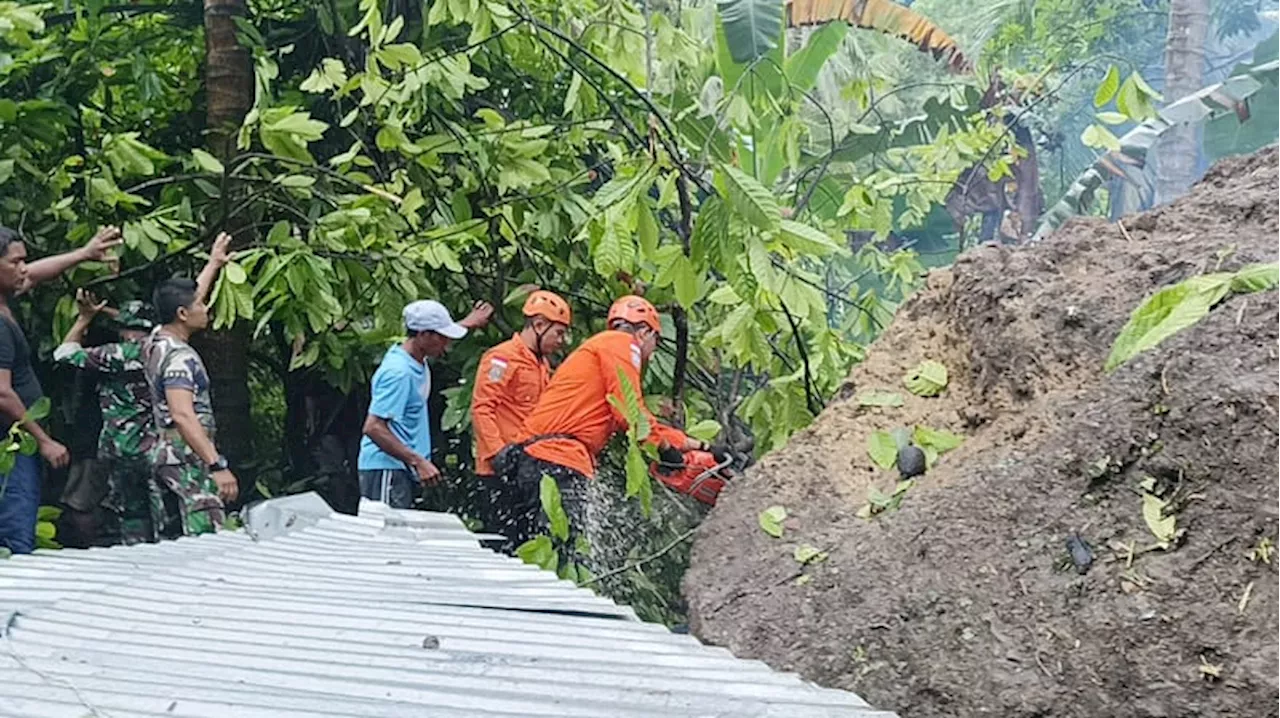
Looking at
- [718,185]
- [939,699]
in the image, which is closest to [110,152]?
[718,185]

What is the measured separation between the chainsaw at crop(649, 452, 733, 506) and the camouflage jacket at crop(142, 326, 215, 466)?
6.93 feet

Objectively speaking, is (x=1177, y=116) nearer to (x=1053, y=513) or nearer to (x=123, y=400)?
(x=1053, y=513)

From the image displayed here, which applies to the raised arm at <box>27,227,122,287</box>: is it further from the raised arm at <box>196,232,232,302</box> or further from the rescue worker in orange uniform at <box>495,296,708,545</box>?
the rescue worker in orange uniform at <box>495,296,708,545</box>

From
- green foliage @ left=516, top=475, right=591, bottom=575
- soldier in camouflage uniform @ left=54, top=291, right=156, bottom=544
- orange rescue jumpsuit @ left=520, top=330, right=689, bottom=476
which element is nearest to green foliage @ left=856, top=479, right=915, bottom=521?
green foliage @ left=516, top=475, right=591, bottom=575

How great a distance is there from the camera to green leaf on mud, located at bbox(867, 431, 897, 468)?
4.47 meters

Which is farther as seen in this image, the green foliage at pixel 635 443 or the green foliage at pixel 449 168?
the green foliage at pixel 449 168

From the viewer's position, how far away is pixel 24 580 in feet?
8.55

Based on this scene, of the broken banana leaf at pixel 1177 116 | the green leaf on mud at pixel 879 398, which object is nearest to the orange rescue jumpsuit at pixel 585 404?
the green leaf on mud at pixel 879 398

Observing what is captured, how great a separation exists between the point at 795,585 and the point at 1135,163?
872 centimetres

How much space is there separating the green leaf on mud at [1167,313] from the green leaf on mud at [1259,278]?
0.11ft

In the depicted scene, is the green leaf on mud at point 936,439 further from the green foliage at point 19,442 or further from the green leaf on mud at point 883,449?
the green foliage at point 19,442

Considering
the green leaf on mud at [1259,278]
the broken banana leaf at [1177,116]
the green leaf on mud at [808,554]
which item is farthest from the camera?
the broken banana leaf at [1177,116]

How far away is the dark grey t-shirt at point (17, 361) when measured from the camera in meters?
5.14

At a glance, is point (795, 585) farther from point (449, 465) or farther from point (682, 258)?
point (449, 465)
